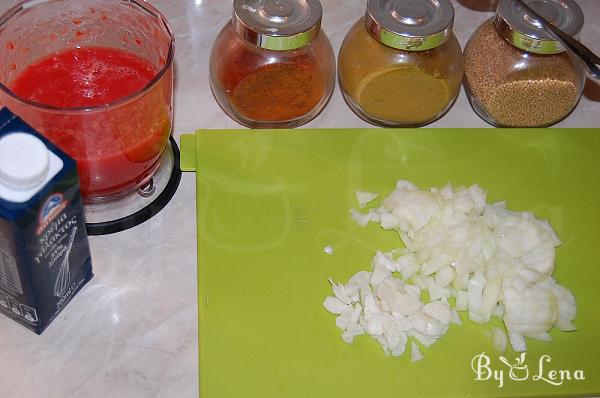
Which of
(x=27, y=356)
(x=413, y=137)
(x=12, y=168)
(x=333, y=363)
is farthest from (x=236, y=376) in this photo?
(x=413, y=137)

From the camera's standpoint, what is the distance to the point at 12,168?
92cm

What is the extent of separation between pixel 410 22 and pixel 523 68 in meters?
0.21

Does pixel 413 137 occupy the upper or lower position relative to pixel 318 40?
lower

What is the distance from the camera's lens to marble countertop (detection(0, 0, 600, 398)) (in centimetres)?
108

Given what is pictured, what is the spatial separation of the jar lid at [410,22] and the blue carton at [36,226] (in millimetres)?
542

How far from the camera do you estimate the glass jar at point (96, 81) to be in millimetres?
1073

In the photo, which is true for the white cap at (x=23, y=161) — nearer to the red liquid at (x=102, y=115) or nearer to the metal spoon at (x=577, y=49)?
the red liquid at (x=102, y=115)

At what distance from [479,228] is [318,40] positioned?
1.33 ft

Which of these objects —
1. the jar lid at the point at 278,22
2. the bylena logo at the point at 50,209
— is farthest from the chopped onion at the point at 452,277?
the bylena logo at the point at 50,209

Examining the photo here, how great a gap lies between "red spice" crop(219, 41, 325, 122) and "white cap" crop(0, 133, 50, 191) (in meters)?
0.43

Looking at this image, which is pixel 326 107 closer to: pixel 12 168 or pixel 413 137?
pixel 413 137

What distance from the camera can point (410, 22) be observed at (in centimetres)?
127

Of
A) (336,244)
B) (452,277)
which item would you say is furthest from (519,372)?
(336,244)

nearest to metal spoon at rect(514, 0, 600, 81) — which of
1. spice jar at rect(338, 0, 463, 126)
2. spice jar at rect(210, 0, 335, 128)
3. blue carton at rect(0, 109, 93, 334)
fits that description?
spice jar at rect(338, 0, 463, 126)
